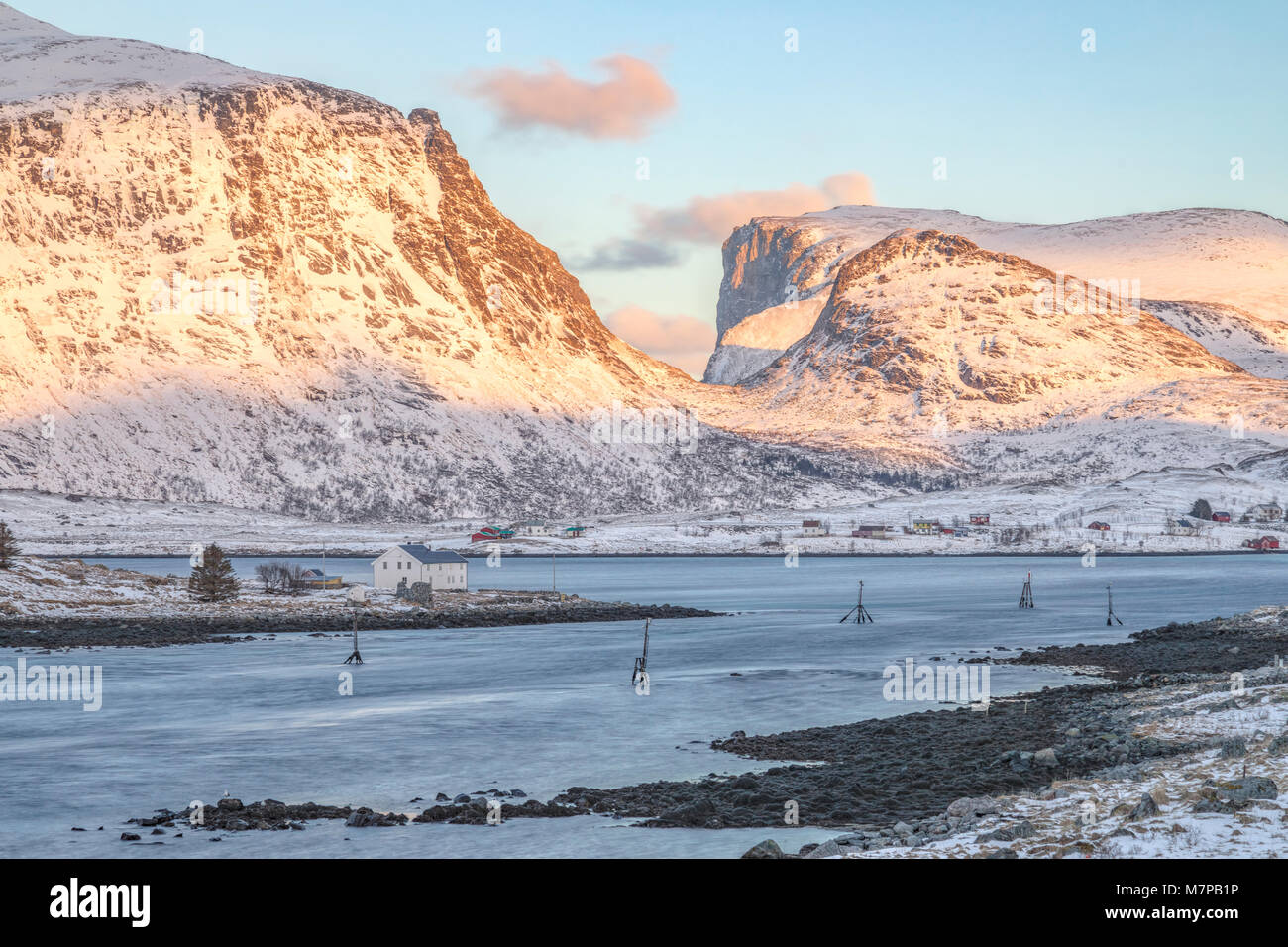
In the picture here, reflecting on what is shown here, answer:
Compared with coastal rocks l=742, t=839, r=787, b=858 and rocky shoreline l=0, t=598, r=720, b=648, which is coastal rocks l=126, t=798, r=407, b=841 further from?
rocky shoreline l=0, t=598, r=720, b=648

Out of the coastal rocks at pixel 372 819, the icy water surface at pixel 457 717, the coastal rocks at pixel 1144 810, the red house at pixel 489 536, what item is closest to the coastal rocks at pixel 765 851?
the icy water surface at pixel 457 717

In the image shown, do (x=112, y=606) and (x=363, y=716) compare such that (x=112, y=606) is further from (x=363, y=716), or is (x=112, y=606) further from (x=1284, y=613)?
(x=1284, y=613)

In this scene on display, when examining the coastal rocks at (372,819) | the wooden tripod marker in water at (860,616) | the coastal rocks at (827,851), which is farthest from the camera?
the wooden tripod marker in water at (860,616)

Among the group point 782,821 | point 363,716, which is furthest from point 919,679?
point 782,821

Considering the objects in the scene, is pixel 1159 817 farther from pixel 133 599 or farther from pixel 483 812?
pixel 133 599

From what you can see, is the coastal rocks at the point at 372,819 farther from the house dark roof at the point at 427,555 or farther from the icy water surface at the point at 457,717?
the house dark roof at the point at 427,555
